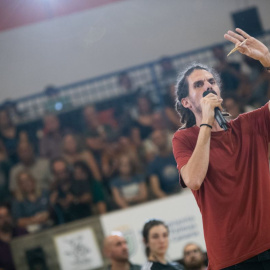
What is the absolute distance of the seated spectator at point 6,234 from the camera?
5.46m

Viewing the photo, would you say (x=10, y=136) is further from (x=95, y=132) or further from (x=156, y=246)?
(x=156, y=246)

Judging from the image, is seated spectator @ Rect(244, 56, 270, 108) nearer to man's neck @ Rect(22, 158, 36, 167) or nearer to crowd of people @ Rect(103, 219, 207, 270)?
crowd of people @ Rect(103, 219, 207, 270)

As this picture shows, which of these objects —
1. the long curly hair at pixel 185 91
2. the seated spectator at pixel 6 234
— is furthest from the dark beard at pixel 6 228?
the long curly hair at pixel 185 91

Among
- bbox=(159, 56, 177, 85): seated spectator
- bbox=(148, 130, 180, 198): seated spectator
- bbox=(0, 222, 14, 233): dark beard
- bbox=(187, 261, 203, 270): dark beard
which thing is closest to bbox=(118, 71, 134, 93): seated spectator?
bbox=(159, 56, 177, 85): seated spectator

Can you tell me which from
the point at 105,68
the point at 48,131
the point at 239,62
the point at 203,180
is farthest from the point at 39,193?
the point at 203,180

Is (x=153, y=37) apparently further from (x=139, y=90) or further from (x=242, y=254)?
(x=242, y=254)

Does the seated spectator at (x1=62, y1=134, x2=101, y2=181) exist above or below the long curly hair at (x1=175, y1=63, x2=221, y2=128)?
above

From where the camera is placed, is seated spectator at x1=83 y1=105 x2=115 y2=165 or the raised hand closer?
the raised hand

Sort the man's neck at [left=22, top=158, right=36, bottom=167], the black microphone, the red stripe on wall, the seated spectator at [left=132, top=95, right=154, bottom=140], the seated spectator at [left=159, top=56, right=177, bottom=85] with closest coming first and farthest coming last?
the black microphone, the man's neck at [left=22, top=158, right=36, bottom=167], the seated spectator at [left=132, top=95, right=154, bottom=140], the seated spectator at [left=159, top=56, right=177, bottom=85], the red stripe on wall

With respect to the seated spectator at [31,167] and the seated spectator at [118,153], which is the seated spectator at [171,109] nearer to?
the seated spectator at [118,153]

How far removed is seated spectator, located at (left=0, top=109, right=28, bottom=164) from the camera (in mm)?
6609

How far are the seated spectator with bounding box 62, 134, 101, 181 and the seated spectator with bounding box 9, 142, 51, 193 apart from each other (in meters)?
0.27

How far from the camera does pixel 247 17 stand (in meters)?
7.50

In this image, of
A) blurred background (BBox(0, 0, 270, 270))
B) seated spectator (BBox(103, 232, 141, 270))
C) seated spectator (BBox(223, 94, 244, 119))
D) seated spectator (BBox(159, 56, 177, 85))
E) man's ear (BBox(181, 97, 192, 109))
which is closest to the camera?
man's ear (BBox(181, 97, 192, 109))
